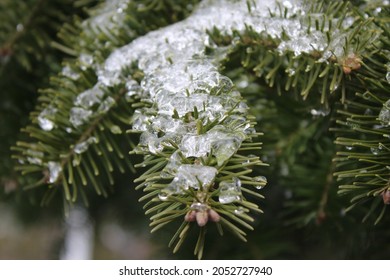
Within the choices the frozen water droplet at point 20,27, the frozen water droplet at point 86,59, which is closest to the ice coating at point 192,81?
the frozen water droplet at point 86,59

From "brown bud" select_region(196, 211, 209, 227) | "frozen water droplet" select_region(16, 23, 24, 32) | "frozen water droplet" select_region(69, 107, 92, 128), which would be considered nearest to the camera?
"brown bud" select_region(196, 211, 209, 227)

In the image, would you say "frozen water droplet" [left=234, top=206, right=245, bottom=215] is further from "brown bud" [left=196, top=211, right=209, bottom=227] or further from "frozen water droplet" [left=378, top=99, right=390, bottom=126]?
"frozen water droplet" [left=378, top=99, right=390, bottom=126]

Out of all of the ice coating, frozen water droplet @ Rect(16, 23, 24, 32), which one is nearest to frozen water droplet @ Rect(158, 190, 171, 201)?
the ice coating

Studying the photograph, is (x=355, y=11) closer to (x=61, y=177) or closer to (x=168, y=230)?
(x=61, y=177)

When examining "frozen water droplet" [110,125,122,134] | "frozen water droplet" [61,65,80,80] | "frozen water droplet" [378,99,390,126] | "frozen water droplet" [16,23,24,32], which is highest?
"frozen water droplet" [16,23,24,32]

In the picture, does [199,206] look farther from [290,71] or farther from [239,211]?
[290,71]

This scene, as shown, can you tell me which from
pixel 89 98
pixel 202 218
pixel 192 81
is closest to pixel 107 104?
pixel 89 98
